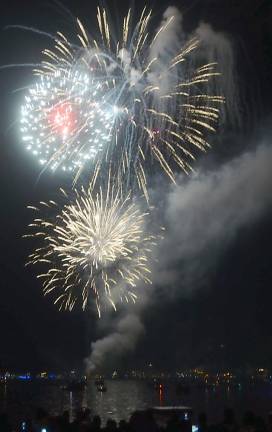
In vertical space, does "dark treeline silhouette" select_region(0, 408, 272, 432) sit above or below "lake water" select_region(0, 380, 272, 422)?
below

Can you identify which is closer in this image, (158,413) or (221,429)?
(221,429)

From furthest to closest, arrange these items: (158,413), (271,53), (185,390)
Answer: (185,390)
(158,413)
(271,53)

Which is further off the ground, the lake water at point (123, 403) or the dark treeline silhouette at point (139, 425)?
the lake water at point (123, 403)

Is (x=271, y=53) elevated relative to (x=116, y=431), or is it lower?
elevated

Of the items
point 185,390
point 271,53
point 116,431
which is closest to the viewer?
point 271,53

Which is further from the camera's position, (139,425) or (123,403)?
(123,403)

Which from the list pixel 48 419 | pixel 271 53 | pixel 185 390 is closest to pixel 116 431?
pixel 48 419

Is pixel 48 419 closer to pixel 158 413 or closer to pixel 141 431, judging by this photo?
pixel 141 431

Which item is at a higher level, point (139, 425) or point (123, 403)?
point (123, 403)

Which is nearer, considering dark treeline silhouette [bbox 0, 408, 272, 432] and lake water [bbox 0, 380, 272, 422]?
dark treeline silhouette [bbox 0, 408, 272, 432]

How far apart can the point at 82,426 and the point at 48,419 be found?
1352 millimetres

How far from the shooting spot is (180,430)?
41.4ft

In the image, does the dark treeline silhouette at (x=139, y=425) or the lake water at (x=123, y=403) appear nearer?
the dark treeline silhouette at (x=139, y=425)

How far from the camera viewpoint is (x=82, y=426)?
1341 cm
